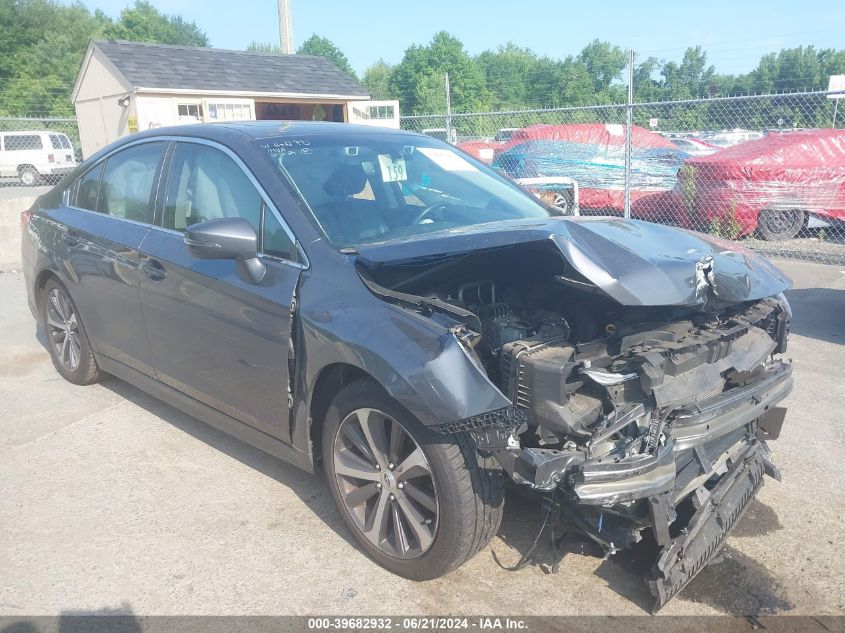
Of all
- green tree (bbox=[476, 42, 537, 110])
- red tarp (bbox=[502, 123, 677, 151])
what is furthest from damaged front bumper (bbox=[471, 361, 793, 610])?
green tree (bbox=[476, 42, 537, 110])

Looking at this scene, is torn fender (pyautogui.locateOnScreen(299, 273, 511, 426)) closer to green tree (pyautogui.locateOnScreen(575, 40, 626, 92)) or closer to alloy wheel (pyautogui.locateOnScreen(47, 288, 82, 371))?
alloy wheel (pyautogui.locateOnScreen(47, 288, 82, 371))

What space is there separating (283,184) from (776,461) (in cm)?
303

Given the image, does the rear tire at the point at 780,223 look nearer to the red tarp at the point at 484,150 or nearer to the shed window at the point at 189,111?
the red tarp at the point at 484,150

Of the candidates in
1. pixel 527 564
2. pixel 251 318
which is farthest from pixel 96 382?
pixel 527 564

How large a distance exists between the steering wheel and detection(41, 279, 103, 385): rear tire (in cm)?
259

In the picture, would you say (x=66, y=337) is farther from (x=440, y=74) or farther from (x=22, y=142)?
(x=440, y=74)

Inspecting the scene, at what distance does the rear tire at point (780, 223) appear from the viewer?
10289mm

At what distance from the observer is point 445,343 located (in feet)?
8.34

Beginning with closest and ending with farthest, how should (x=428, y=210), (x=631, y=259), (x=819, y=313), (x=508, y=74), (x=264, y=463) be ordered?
1. (x=631, y=259)
2. (x=428, y=210)
3. (x=264, y=463)
4. (x=819, y=313)
5. (x=508, y=74)

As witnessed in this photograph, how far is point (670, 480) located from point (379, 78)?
79.8 metres

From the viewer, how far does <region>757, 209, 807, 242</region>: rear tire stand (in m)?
10.3

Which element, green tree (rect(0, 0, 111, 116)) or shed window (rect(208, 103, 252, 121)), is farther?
green tree (rect(0, 0, 111, 116))

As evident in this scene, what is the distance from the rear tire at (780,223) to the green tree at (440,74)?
4496 centimetres

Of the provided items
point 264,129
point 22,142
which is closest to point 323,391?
point 264,129
